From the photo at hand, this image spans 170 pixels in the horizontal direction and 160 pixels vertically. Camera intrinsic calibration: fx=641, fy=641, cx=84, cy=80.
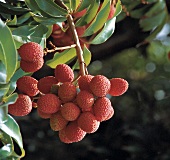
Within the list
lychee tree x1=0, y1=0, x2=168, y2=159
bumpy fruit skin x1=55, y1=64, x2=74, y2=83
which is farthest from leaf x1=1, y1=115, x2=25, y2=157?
bumpy fruit skin x1=55, y1=64, x2=74, y2=83

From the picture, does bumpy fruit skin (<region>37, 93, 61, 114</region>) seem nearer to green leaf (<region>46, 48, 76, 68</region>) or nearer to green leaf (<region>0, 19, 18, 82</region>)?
green leaf (<region>0, 19, 18, 82</region>)

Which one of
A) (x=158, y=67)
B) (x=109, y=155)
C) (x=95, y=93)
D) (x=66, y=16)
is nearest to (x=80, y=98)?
(x=95, y=93)

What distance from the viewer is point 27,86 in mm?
970

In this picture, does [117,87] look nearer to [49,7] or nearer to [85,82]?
[85,82]

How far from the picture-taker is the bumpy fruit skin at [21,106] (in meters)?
0.93

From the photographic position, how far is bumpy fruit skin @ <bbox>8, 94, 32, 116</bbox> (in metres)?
0.93

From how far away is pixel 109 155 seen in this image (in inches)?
87.0

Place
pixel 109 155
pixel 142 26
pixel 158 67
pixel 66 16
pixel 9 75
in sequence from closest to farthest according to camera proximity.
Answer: pixel 9 75 < pixel 66 16 < pixel 142 26 < pixel 109 155 < pixel 158 67

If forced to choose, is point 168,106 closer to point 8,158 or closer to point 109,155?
point 109,155

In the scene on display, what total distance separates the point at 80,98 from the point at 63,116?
0.04m

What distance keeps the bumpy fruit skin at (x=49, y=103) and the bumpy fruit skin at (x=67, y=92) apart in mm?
11

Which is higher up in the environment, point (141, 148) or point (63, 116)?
point (63, 116)

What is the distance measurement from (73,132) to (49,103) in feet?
0.21

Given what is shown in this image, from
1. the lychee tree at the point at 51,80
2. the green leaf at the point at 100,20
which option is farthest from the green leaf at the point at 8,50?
the green leaf at the point at 100,20
